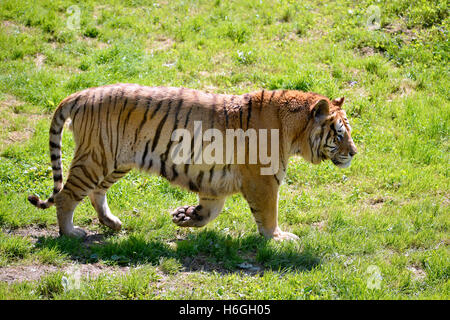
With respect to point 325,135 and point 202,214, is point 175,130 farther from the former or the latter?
point 325,135

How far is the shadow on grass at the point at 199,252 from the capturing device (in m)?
6.52

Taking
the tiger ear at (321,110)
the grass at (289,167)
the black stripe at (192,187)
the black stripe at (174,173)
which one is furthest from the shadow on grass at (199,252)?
the tiger ear at (321,110)

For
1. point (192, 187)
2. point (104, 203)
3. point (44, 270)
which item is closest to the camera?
point (44, 270)

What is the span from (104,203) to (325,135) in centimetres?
281

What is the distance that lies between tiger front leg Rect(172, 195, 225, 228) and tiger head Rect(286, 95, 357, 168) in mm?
1199

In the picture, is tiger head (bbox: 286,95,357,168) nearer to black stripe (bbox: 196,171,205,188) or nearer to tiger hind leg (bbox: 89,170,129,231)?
black stripe (bbox: 196,171,205,188)

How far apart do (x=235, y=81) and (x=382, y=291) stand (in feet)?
19.0

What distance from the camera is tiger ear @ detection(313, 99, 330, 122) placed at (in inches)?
275

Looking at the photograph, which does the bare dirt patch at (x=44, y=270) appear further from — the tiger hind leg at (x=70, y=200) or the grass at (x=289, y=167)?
the tiger hind leg at (x=70, y=200)

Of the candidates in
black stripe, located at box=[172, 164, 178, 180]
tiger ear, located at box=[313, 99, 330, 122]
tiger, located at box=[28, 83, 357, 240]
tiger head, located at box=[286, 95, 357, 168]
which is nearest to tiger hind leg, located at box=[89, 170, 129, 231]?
tiger, located at box=[28, 83, 357, 240]

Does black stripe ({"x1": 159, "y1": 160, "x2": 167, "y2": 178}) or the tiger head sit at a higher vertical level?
the tiger head

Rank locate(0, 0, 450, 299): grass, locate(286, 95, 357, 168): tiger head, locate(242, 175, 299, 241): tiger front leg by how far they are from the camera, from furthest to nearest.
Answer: locate(286, 95, 357, 168): tiger head, locate(242, 175, 299, 241): tiger front leg, locate(0, 0, 450, 299): grass

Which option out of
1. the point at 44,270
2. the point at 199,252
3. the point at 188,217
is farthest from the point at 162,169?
the point at 44,270

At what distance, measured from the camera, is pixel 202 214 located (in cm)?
742
